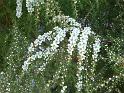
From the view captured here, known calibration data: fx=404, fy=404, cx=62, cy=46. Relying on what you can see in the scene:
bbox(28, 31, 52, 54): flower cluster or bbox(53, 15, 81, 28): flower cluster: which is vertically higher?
bbox(53, 15, 81, 28): flower cluster

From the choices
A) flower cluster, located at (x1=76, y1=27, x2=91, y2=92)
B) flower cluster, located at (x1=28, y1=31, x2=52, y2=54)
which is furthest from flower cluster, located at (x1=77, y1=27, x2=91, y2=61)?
flower cluster, located at (x1=28, y1=31, x2=52, y2=54)

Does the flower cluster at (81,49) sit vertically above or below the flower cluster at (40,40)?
below

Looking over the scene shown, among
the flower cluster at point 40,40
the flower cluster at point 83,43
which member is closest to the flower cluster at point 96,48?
the flower cluster at point 83,43

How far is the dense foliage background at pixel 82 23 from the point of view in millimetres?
1482

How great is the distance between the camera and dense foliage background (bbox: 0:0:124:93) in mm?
1482

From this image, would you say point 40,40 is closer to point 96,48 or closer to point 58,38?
point 58,38

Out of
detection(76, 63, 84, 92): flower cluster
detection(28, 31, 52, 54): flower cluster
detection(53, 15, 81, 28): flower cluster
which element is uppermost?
detection(53, 15, 81, 28): flower cluster

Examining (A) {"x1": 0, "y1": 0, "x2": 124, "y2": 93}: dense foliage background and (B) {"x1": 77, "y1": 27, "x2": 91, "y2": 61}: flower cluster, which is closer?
(B) {"x1": 77, "y1": 27, "x2": 91, "y2": 61}: flower cluster

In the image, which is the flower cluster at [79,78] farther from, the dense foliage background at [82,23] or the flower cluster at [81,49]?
the dense foliage background at [82,23]

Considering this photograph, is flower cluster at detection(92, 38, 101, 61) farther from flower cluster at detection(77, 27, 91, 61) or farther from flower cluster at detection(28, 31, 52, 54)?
flower cluster at detection(28, 31, 52, 54)

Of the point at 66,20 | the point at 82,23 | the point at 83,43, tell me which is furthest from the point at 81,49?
the point at 82,23

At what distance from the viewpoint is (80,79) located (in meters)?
1.37

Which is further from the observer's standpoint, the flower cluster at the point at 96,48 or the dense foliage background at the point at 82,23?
the dense foliage background at the point at 82,23

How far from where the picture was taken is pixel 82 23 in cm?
157
